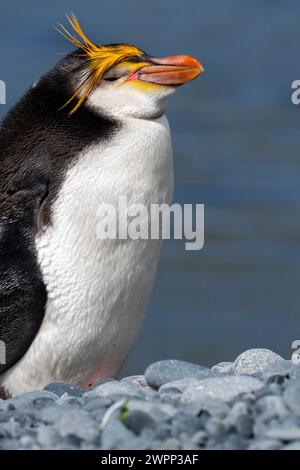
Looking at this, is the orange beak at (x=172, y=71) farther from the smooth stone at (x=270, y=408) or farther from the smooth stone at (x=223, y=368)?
the smooth stone at (x=270, y=408)

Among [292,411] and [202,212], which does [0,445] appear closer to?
[292,411]

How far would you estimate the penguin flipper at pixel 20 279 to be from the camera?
5.20 meters

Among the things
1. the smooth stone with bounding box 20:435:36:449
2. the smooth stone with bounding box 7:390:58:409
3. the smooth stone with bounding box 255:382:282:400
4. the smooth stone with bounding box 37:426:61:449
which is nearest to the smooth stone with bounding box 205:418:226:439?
the smooth stone with bounding box 255:382:282:400

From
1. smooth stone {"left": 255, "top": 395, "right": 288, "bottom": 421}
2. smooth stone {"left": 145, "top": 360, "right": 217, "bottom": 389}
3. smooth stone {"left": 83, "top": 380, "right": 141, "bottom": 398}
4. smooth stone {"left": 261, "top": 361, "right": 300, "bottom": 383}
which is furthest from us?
smooth stone {"left": 145, "top": 360, "right": 217, "bottom": 389}

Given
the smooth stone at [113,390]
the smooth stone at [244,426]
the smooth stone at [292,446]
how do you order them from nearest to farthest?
the smooth stone at [292,446] → the smooth stone at [244,426] → the smooth stone at [113,390]

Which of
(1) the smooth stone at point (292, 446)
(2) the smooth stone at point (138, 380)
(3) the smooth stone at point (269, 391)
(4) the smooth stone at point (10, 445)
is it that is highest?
(3) the smooth stone at point (269, 391)

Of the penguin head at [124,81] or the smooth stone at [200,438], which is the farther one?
the penguin head at [124,81]

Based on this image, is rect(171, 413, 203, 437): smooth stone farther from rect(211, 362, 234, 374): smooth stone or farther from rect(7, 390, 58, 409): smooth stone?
rect(211, 362, 234, 374): smooth stone

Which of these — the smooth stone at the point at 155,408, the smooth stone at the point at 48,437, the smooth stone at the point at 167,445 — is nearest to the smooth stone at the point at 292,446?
the smooth stone at the point at 167,445

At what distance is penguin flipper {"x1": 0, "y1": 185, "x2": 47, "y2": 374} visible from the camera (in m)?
5.20

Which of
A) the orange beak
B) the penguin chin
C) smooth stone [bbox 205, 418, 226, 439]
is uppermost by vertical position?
the orange beak

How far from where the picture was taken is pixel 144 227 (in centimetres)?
532

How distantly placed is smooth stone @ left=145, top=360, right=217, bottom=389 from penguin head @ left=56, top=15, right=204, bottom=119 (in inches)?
54.4

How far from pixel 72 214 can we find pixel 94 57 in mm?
876
